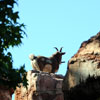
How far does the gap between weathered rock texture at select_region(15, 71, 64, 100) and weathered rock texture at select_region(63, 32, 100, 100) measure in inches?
164

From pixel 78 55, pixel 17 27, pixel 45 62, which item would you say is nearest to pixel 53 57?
pixel 45 62

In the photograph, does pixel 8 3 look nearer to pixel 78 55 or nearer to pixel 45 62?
pixel 78 55

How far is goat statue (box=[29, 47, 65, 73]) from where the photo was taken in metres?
16.0

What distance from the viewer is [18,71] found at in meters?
6.99

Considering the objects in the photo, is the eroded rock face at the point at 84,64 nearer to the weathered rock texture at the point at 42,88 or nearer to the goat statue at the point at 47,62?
the weathered rock texture at the point at 42,88

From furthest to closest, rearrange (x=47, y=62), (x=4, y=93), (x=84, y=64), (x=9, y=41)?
(x=47, y=62) < (x=4, y=93) < (x=84, y=64) < (x=9, y=41)

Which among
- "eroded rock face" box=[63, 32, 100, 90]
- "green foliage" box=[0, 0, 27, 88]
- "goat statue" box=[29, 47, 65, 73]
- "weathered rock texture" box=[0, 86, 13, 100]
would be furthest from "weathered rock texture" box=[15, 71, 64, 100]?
"green foliage" box=[0, 0, 27, 88]

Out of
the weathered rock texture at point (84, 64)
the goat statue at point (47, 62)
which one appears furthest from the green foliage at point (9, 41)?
the goat statue at point (47, 62)

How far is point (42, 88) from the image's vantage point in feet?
43.5

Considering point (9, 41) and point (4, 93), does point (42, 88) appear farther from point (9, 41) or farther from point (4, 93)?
point (9, 41)

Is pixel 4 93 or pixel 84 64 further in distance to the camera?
pixel 4 93

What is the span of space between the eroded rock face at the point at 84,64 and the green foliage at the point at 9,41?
1828mm

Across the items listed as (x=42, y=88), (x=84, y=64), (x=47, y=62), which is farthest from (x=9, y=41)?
(x=47, y=62)

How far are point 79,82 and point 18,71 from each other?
A: 2106 mm
